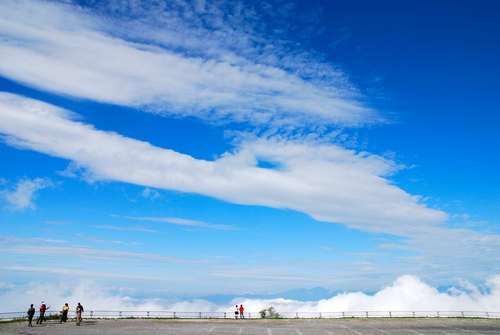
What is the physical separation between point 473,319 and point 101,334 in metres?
43.9

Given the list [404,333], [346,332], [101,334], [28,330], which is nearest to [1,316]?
[28,330]

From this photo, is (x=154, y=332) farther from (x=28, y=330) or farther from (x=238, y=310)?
(x=238, y=310)

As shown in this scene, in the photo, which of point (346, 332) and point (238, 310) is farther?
point (238, 310)

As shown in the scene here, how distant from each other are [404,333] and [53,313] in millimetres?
37129

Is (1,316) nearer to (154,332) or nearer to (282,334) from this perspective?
(154,332)

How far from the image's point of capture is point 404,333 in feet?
120

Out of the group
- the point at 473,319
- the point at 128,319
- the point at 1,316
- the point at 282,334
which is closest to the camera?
the point at 282,334

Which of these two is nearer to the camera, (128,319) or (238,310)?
(128,319)

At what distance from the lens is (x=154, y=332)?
116 feet

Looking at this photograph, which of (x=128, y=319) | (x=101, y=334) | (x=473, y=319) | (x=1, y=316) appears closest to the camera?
(x=101, y=334)

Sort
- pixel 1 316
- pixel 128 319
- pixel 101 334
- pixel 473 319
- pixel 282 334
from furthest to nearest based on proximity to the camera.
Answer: pixel 473 319, pixel 128 319, pixel 1 316, pixel 282 334, pixel 101 334

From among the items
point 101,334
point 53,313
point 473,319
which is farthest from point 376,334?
point 53,313

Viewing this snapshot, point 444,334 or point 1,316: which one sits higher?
point 1,316

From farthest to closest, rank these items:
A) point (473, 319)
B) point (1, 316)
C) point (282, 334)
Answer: point (473, 319) → point (1, 316) → point (282, 334)
